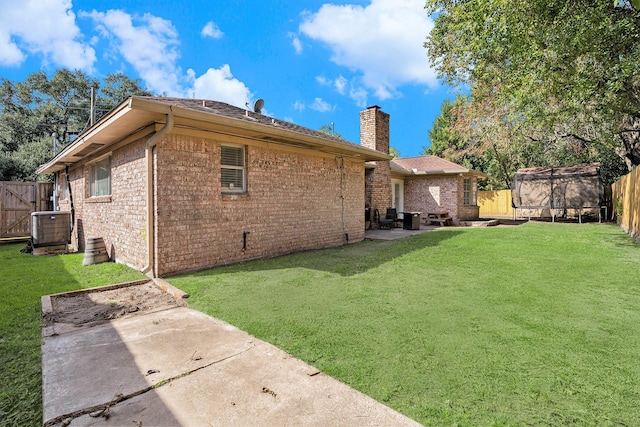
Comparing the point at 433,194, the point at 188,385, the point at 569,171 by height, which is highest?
the point at 569,171

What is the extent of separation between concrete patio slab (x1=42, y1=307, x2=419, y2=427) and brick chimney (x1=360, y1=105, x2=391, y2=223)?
10.6 meters

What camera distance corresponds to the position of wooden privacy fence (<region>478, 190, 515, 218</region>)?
2323cm

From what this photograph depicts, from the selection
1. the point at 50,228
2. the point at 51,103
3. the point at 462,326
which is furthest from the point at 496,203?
the point at 51,103

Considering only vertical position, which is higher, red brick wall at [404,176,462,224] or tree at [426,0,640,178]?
tree at [426,0,640,178]

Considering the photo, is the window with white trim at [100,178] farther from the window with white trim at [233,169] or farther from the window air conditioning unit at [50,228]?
the window with white trim at [233,169]

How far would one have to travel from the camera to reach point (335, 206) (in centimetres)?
948

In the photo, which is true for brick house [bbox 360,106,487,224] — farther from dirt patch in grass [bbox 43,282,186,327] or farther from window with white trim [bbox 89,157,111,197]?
dirt patch in grass [bbox 43,282,186,327]

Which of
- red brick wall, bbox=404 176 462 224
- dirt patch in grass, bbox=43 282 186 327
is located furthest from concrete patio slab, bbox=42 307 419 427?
red brick wall, bbox=404 176 462 224

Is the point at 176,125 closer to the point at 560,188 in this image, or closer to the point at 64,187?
the point at 64,187

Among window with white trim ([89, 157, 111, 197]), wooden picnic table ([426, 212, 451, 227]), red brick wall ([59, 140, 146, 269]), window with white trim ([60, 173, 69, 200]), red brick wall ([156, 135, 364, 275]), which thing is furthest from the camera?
wooden picnic table ([426, 212, 451, 227])

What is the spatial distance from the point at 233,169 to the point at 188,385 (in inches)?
198

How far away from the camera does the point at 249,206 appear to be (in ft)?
23.2

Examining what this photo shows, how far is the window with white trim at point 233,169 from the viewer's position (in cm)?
670

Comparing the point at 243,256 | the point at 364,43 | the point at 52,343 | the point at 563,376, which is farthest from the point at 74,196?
the point at 563,376
